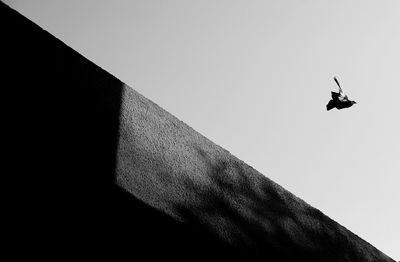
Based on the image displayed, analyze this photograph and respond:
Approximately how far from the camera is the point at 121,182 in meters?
2.17

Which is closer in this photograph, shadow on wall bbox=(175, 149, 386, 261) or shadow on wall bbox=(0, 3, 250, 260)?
shadow on wall bbox=(0, 3, 250, 260)

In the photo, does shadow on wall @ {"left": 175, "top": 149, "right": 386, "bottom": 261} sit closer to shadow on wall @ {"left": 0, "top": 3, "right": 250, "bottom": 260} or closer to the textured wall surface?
the textured wall surface

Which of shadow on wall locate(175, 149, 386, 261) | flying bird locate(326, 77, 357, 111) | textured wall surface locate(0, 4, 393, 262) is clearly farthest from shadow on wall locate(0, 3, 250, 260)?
flying bird locate(326, 77, 357, 111)

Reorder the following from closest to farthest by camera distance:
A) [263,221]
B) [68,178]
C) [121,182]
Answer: [68,178] < [121,182] < [263,221]

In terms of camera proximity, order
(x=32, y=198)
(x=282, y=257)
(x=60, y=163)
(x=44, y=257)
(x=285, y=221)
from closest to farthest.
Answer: (x=44, y=257) < (x=32, y=198) < (x=60, y=163) < (x=282, y=257) < (x=285, y=221)

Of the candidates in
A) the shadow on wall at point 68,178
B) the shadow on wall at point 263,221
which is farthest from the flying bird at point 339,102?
the shadow on wall at point 68,178

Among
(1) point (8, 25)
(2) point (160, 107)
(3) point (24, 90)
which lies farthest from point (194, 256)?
(1) point (8, 25)

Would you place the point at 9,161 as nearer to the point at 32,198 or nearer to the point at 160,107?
the point at 32,198

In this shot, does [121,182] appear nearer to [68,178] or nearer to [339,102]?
[68,178]

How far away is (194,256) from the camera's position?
2145 mm

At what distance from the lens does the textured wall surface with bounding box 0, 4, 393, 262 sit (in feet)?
6.12

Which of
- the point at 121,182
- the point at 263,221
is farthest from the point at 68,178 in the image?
the point at 263,221

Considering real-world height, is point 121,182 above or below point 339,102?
below

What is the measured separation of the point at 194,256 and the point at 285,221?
1.35 m
